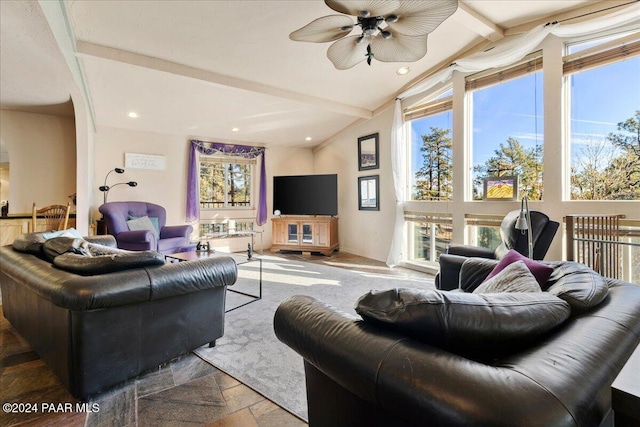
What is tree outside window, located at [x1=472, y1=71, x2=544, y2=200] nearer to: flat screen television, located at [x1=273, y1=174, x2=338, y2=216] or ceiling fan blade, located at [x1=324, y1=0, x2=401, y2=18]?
ceiling fan blade, located at [x1=324, y1=0, x2=401, y2=18]

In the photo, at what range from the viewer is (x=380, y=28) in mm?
2178

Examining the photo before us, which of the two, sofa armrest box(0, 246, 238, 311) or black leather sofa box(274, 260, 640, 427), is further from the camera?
sofa armrest box(0, 246, 238, 311)

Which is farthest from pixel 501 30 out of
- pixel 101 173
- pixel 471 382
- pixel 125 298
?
pixel 101 173

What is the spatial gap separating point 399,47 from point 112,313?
2650 millimetres

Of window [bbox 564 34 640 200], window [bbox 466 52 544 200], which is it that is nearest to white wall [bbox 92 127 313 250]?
window [bbox 466 52 544 200]

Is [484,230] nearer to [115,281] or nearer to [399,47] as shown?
[399,47]

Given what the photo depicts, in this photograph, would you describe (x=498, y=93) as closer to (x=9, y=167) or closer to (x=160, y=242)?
(x=160, y=242)

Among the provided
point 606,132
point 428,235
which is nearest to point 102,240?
point 428,235

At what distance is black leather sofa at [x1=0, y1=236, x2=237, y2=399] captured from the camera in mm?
1507

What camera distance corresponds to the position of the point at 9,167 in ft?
14.8

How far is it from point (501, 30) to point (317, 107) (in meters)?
2.51

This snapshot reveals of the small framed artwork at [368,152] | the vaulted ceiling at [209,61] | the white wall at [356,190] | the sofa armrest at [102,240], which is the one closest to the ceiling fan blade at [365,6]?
the vaulted ceiling at [209,61]

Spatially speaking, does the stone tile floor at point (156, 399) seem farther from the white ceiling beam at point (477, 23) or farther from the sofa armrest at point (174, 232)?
the white ceiling beam at point (477, 23)

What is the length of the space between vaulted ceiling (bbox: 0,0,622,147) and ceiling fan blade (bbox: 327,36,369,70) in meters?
0.53
